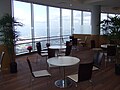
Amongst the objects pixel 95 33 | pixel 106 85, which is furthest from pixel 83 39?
pixel 106 85

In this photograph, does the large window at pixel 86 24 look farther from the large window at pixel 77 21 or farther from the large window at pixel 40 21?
the large window at pixel 40 21

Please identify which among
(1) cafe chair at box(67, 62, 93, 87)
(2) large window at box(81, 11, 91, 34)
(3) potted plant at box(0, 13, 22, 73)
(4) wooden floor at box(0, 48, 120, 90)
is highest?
(2) large window at box(81, 11, 91, 34)

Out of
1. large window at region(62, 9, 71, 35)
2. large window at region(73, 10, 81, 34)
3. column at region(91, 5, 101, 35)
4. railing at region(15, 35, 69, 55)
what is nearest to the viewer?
railing at region(15, 35, 69, 55)

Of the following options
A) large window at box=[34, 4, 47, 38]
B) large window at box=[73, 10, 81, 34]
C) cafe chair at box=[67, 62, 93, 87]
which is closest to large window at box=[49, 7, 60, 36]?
large window at box=[34, 4, 47, 38]

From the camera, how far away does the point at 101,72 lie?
5727mm

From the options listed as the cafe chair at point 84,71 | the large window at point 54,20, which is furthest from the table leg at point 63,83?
the large window at point 54,20

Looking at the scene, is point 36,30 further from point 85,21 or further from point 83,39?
point 85,21

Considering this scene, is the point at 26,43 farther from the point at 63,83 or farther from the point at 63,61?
the point at 63,61

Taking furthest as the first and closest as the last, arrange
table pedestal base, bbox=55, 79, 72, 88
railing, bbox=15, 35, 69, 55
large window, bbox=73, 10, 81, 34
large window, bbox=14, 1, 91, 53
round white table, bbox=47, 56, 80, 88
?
1. large window, bbox=73, 10, 81, 34
2. large window, bbox=14, 1, 91, 53
3. railing, bbox=15, 35, 69, 55
4. table pedestal base, bbox=55, 79, 72, 88
5. round white table, bbox=47, 56, 80, 88

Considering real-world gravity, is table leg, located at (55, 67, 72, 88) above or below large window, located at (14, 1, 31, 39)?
below

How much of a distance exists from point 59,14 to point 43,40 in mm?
2728

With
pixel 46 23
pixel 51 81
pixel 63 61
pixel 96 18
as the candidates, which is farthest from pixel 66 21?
pixel 63 61

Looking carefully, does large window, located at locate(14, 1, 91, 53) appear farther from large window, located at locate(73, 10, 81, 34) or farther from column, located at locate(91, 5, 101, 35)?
column, located at locate(91, 5, 101, 35)

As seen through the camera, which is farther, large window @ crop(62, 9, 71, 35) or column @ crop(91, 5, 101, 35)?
large window @ crop(62, 9, 71, 35)
